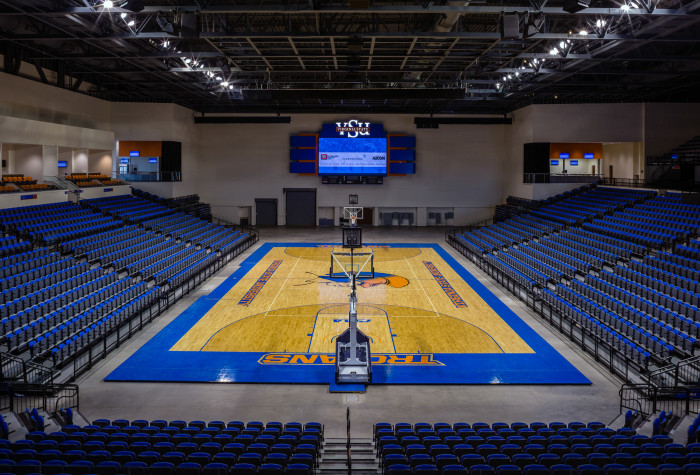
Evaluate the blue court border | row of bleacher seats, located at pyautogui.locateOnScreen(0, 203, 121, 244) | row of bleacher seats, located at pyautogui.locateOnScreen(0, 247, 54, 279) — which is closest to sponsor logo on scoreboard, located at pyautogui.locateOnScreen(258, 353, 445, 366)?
the blue court border

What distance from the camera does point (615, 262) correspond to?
890 inches

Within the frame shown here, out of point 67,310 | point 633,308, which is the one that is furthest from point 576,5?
point 67,310

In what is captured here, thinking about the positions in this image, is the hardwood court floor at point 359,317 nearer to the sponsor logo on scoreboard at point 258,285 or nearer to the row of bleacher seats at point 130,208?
the sponsor logo on scoreboard at point 258,285

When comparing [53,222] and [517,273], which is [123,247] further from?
[517,273]

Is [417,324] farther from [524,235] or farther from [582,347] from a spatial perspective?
[524,235]

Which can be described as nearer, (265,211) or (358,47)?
(358,47)

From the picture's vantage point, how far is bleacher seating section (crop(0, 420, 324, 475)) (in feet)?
24.0

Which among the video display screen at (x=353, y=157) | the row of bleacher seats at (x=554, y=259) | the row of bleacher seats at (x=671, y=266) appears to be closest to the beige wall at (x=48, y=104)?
the video display screen at (x=353, y=157)

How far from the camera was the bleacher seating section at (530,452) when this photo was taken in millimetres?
7578

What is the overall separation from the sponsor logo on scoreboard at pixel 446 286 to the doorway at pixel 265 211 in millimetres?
17689

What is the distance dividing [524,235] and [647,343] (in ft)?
60.4

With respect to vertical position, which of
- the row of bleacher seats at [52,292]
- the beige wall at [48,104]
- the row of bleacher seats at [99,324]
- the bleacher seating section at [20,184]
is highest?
the beige wall at [48,104]

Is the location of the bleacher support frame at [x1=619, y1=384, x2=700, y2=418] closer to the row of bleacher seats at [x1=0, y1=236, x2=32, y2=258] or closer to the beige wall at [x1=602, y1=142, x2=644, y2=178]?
the row of bleacher seats at [x1=0, y1=236, x2=32, y2=258]

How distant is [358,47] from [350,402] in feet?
39.3
